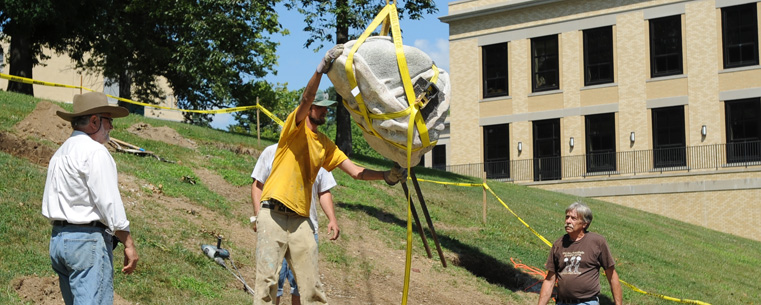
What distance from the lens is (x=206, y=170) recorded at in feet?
51.6

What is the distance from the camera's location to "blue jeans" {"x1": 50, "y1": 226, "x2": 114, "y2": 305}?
516 centimetres

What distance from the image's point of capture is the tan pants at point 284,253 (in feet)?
21.7

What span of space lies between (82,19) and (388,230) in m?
16.8

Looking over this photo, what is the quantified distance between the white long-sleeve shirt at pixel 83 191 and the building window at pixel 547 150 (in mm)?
33020

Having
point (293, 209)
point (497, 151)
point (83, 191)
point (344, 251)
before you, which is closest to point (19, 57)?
point (344, 251)

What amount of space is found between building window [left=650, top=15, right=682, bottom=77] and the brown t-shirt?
1149 inches

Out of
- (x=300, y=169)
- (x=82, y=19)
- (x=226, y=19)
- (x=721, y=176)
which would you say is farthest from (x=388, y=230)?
(x=721, y=176)

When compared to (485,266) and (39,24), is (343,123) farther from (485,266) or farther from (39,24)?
(485,266)

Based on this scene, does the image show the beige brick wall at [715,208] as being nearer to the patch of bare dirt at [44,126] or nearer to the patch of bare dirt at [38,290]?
the patch of bare dirt at [44,126]

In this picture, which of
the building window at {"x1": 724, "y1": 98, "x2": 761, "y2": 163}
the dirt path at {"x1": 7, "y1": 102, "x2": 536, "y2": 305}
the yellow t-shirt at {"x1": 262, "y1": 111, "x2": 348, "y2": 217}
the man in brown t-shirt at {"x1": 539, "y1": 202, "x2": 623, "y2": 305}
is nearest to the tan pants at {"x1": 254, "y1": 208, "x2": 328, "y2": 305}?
the yellow t-shirt at {"x1": 262, "y1": 111, "x2": 348, "y2": 217}

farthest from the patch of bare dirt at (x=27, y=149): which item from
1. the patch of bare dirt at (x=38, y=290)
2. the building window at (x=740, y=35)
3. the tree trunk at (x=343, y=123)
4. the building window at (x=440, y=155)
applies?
the building window at (x=440, y=155)

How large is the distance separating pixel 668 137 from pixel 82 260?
107 ft

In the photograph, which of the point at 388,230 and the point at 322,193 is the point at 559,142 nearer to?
the point at 388,230

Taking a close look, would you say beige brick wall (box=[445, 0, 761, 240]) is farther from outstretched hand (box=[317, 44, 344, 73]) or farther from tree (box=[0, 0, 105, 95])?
outstretched hand (box=[317, 44, 344, 73])
